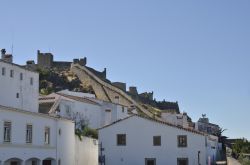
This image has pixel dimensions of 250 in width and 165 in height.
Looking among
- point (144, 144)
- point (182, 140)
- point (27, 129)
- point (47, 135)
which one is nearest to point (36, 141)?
point (27, 129)

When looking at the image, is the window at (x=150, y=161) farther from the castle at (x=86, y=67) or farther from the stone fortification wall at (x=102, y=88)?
the castle at (x=86, y=67)

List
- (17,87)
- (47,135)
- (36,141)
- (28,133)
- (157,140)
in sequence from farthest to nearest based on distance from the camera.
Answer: (17,87) → (157,140) → (47,135) → (36,141) → (28,133)

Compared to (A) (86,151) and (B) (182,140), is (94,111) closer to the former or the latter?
(A) (86,151)

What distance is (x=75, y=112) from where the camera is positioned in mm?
65438

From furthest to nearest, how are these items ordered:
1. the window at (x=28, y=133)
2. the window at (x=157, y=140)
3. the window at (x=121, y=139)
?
the window at (x=121, y=139)
the window at (x=157, y=140)
the window at (x=28, y=133)

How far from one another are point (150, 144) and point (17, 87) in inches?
594

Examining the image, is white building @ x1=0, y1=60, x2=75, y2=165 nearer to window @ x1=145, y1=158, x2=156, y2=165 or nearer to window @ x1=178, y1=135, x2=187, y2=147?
window @ x1=145, y1=158, x2=156, y2=165

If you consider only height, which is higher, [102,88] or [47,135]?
[102,88]

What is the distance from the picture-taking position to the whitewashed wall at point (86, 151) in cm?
5022

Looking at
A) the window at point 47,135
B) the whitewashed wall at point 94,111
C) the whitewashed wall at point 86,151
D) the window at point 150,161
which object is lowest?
the window at point 150,161

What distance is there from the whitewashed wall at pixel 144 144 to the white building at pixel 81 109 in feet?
46.0

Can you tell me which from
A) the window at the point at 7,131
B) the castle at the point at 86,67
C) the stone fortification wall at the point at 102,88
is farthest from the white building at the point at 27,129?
the castle at the point at 86,67

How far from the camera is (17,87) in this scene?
50.0 m

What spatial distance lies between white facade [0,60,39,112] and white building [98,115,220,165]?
9.25 m
